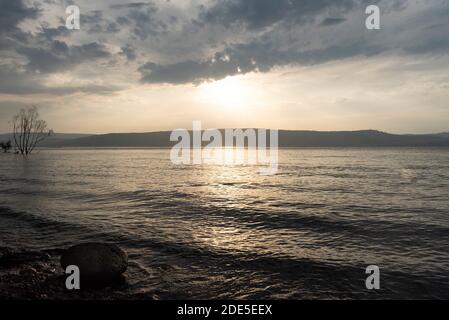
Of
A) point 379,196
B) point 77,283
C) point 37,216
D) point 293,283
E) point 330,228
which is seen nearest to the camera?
point 77,283

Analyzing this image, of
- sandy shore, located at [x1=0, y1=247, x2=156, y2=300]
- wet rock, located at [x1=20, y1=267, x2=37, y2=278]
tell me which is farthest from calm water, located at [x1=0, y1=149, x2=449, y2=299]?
wet rock, located at [x1=20, y1=267, x2=37, y2=278]

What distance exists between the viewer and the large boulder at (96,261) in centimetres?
1134

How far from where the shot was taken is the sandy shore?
10.3 meters

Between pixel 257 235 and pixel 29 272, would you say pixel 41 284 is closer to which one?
pixel 29 272

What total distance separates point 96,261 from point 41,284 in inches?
64.3

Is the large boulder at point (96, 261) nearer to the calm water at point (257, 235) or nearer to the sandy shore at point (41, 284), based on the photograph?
the sandy shore at point (41, 284)

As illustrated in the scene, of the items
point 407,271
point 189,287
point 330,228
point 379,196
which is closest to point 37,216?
point 189,287

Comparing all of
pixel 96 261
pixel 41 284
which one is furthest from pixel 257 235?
pixel 41 284

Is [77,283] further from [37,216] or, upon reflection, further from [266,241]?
[37,216]

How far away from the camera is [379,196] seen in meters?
30.4

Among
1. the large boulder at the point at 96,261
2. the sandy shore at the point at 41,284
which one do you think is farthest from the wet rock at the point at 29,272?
the large boulder at the point at 96,261

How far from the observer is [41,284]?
11.0 m
